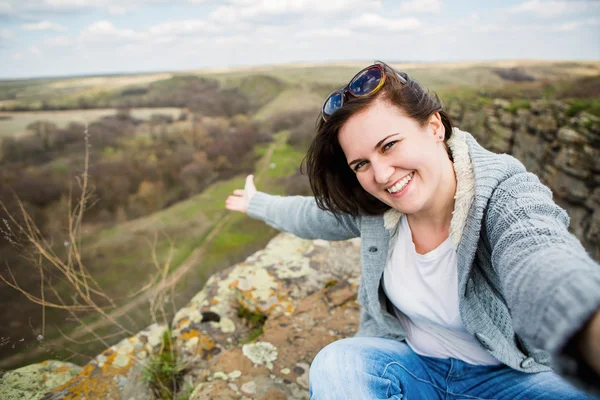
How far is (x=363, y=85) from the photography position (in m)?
1.63

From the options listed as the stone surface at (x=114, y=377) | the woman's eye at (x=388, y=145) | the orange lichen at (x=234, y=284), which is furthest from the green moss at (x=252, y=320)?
the woman's eye at (x=388, y=145)

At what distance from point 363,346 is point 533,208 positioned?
43.0 inches

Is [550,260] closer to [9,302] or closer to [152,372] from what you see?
[152,372]

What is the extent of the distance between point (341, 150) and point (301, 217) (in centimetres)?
65

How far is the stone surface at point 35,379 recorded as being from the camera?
2.22 meters

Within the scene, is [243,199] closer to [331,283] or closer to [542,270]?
[331,283]

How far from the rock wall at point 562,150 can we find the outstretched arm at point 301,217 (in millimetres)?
6199

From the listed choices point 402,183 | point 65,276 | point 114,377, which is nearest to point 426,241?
point 402,183

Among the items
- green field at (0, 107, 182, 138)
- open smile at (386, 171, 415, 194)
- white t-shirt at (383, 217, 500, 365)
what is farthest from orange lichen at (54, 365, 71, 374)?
green field at (0, 107, 182, 138)

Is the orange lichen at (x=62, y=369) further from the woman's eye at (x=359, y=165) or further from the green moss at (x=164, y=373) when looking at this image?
the woman's eye at (x=359, y=165)

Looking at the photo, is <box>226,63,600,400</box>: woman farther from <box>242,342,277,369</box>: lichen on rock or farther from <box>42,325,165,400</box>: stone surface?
<box>42,325,165,400</box>: stone surface

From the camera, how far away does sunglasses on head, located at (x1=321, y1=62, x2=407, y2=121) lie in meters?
1.61

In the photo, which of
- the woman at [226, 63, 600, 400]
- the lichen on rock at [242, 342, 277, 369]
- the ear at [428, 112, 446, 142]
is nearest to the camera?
the woman at [226, 63, 600, 400]

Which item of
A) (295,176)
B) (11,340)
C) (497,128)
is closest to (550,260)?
(11,340)
